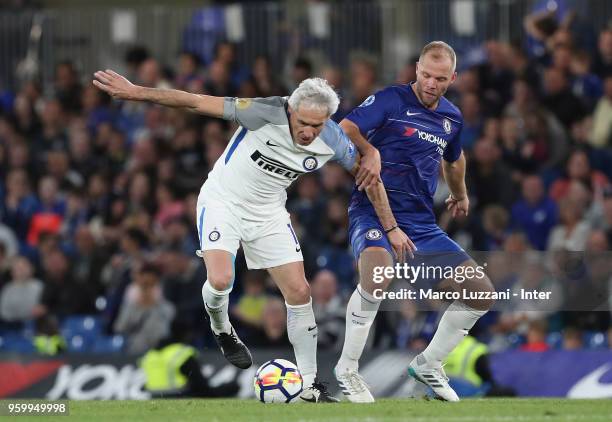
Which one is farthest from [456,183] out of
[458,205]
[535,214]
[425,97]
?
[535,214]

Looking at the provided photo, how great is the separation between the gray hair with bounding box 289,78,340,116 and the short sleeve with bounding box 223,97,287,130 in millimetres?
255

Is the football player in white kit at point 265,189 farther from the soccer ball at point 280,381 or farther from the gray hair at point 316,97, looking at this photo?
the soccer ball at point 280,381

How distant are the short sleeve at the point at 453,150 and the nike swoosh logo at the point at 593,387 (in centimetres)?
349

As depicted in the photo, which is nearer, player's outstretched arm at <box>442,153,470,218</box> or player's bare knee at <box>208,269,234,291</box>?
player's bare knee at <box>208,269,234,291</box>

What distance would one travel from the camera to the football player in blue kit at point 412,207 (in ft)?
37.3

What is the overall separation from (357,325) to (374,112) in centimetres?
169

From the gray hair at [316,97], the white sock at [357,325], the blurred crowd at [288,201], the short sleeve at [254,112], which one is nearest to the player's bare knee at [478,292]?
the white sock at [357,325]

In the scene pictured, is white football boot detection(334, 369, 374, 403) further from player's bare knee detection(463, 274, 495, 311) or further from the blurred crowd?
the blurred crowd

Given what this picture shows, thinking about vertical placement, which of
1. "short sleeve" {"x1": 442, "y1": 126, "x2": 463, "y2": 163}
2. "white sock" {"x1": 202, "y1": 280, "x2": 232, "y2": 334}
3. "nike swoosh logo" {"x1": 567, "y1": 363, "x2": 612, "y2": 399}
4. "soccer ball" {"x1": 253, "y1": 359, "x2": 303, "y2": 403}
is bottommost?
"nike swoosh logo" {"x1": 567, "y1": 363, "x2": 612, "y2": 399}

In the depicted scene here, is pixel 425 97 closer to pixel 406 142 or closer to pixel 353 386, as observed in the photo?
pixel 406 142

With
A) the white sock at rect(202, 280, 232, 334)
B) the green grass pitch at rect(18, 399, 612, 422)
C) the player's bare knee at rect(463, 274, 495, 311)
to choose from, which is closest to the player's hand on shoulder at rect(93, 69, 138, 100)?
the white sock at rect(202, 280, 232, 334)

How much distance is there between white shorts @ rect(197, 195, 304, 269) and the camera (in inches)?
449

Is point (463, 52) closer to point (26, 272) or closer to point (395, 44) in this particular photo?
point (395, 44)

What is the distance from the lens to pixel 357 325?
456 inches
